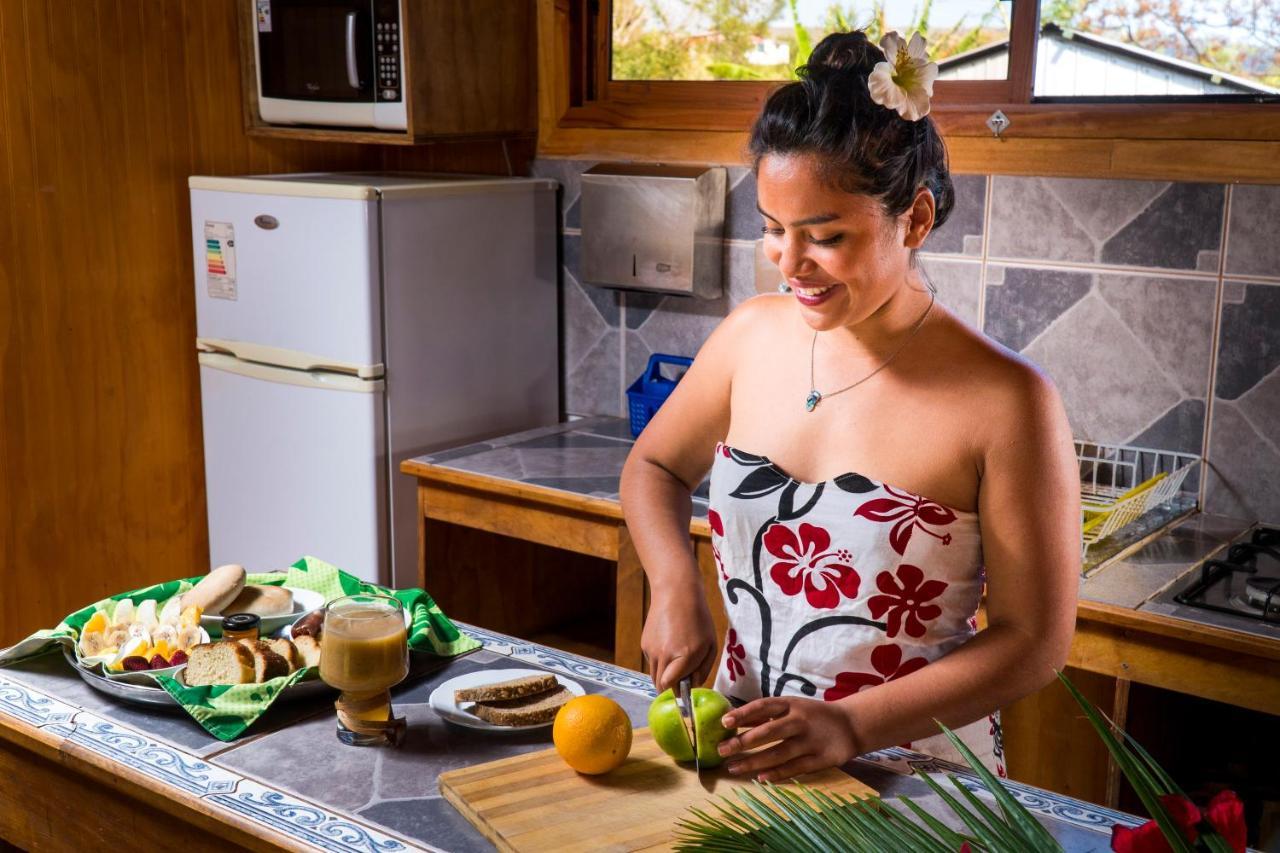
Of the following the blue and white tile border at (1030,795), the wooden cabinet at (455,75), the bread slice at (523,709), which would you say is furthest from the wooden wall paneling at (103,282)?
the blue and white tile border at (1030,795)

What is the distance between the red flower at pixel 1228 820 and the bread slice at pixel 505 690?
891 millimetres

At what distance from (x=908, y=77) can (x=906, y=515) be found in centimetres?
50

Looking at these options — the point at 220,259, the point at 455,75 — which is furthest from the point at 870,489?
the point at 220,259

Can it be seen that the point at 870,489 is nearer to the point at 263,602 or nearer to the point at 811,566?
the point at 811,566

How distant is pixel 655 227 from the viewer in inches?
126

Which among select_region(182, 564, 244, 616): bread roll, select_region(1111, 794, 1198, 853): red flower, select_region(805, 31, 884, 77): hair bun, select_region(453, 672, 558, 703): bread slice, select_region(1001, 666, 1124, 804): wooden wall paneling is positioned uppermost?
select_region(805, 31, 884, 77): hair bun

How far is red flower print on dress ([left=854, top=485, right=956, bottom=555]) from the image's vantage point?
1.57 meters

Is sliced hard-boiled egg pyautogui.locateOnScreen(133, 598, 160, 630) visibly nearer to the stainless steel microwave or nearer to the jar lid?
the jar lid

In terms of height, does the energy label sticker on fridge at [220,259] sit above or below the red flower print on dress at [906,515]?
above

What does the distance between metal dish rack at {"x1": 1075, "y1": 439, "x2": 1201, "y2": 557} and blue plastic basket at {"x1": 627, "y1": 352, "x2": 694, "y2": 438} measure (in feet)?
3.02

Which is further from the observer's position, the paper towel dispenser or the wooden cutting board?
the paper towel dispenser

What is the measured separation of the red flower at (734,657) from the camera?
1.70 meters

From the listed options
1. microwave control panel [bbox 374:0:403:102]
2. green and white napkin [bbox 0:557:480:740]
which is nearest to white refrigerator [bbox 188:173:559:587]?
microwave control panel [bbox 374:0:403:102]

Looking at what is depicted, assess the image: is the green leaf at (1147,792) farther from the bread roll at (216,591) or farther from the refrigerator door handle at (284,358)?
the refrigerator door handle at (284,358)
